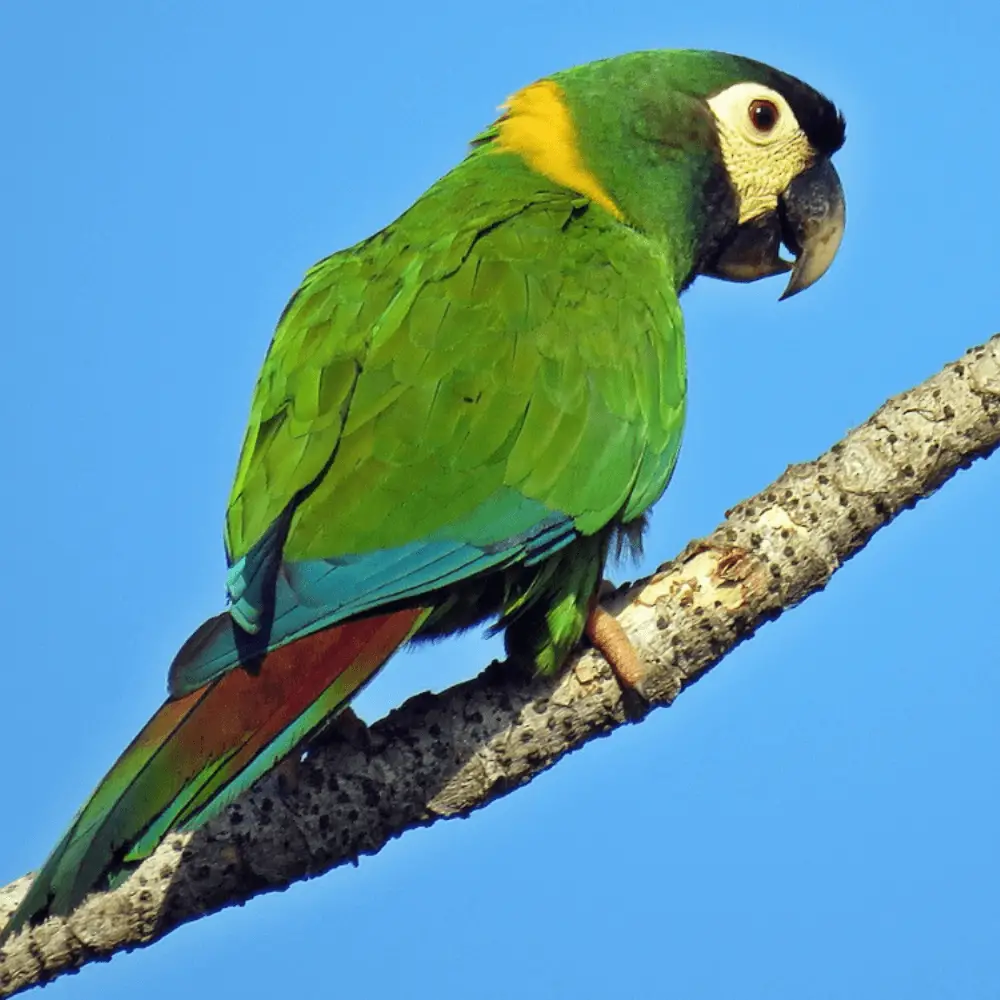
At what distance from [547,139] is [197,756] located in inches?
74.6

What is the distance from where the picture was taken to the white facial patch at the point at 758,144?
3293 millimetres

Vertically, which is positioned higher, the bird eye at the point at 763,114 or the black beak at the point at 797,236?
the bird eye at the point at 763,114

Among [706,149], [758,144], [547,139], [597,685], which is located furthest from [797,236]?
[597,685]

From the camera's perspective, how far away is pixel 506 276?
262 cm

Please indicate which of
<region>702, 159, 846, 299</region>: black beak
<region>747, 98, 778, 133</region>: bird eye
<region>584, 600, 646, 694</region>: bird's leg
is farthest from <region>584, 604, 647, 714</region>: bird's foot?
<region>747, 98, 778, 133</region>: bird eye

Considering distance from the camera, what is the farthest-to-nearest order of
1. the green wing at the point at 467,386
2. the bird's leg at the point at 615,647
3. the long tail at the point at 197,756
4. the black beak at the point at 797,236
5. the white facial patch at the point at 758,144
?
1. the black beak at the point at 797,236
2. the white facial patch at the point at 758,144
3. the bird's leg at the point at 615,647
4. the green wing at the point at 467,386
5. the long tail at the point at 197,756

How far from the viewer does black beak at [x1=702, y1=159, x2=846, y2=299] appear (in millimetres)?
3502

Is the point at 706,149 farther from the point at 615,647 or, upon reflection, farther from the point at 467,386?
the point at 615,647

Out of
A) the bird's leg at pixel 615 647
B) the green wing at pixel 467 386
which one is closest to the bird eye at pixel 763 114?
the green wing at pixel 467 386

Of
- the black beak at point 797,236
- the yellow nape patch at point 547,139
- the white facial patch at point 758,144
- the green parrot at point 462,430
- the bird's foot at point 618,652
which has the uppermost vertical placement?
the yellow nape patch at point 547,139

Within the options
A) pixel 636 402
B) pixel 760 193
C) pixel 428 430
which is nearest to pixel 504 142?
pixel 760 193

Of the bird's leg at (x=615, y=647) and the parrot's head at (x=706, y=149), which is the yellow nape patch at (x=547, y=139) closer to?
the parrot's head at (x=706, y=149)

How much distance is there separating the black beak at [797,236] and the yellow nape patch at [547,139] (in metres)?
0.49

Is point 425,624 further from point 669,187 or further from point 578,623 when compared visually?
point 669,187
